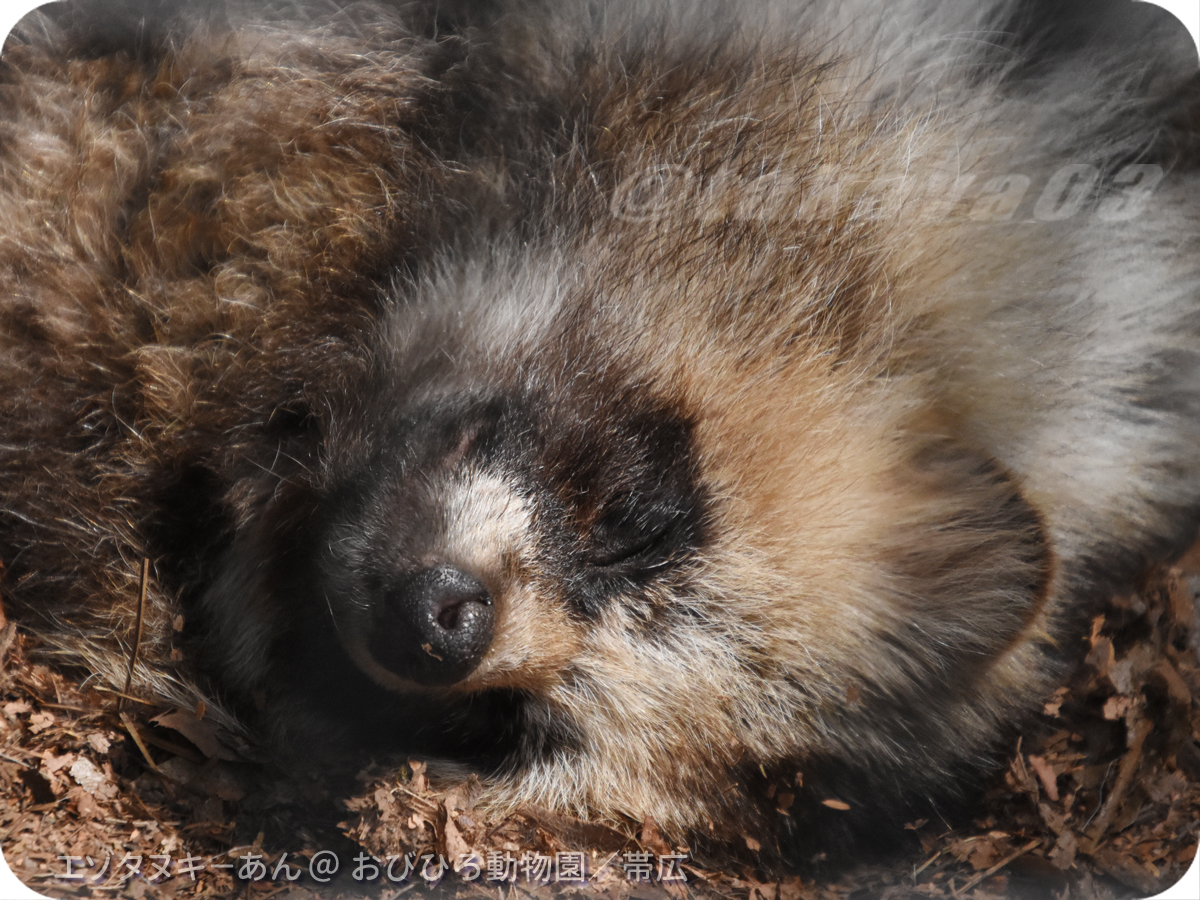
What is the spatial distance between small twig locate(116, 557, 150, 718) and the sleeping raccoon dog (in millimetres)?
32

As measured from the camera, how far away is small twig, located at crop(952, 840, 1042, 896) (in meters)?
2.17

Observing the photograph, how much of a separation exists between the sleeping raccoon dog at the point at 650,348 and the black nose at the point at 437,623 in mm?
166


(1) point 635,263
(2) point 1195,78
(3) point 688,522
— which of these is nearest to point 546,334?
(1) point 635,263

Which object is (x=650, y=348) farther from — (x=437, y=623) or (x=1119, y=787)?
(x=1119, y=787)

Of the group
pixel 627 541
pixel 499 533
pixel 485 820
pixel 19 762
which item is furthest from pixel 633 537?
pixel 19 762

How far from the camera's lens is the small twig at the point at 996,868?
2.17 metres

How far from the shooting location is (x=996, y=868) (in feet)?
7.14

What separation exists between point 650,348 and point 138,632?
3.97 ft

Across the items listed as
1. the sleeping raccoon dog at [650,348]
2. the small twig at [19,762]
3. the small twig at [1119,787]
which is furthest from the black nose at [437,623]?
the small twig at [1119,787]

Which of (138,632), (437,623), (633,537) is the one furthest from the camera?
(138,632)

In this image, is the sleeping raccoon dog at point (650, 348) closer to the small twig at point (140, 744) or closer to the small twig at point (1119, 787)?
the small twig at point (140, 744)

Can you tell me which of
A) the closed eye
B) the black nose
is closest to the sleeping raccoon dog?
the closed eye

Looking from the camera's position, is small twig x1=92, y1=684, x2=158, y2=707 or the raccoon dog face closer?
the raccoon dog face

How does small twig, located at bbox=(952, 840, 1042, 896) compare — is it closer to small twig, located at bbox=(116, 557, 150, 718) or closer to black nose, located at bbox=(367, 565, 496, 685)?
black nose, located at bbox=(367, 565, 496, 685)
